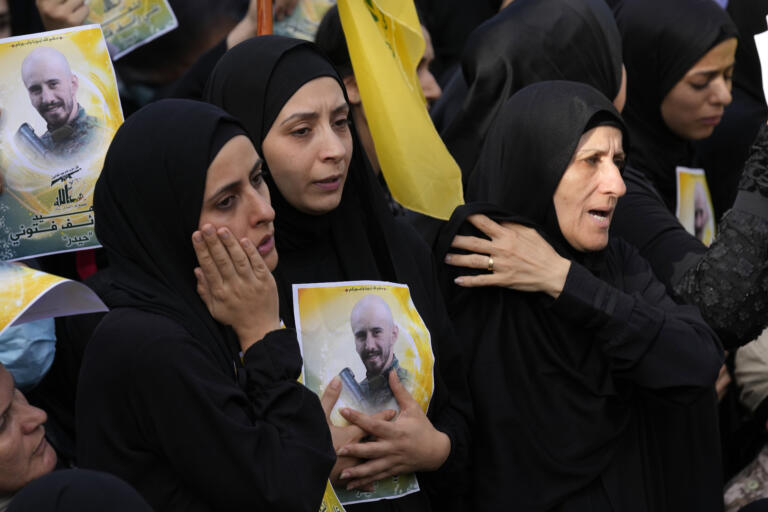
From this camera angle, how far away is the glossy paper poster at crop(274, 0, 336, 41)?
411 centimetres

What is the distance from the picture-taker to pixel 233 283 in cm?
248

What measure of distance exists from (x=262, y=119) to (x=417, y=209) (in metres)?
0.54

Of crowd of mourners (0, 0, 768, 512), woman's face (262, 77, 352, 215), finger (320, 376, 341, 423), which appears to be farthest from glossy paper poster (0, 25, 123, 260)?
finger (320, 376, 341, 423)

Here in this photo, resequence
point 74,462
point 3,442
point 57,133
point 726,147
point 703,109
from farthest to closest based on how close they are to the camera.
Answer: point 726,147 < point 703,109 < point 57,133 < point 74,462 < point 3,442

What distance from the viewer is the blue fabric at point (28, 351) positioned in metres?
2.85

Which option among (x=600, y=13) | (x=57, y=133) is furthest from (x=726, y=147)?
(x=57, y=133)

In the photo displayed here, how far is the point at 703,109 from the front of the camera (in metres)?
4.46

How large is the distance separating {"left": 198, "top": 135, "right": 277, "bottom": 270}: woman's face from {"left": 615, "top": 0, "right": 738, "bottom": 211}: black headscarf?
2.12 m

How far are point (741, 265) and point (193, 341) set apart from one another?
1780 mm

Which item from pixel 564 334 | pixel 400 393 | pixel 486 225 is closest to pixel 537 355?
pixel 564 334

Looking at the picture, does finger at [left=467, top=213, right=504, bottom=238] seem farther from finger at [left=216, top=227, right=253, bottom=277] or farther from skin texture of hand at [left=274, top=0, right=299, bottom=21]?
skin texture of hand at [left=274, top=0, right=299, bottom=21]

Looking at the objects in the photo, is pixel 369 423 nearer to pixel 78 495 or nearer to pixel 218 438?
pixel 218 438

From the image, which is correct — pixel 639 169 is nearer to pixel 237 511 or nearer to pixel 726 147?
pixel 726 147

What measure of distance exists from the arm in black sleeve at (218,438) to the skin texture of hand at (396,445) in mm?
384
